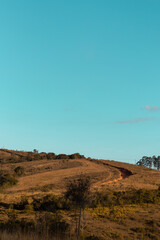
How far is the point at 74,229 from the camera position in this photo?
2025cm

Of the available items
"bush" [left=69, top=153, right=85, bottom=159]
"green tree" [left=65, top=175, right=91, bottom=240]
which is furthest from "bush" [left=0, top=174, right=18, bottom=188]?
"bush" [left=69, top=153, right=85, bottom=159]

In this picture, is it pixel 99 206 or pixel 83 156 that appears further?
pixel 83 156

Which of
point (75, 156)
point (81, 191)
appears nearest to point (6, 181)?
point (81, 191)

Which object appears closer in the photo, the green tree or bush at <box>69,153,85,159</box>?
the green tree

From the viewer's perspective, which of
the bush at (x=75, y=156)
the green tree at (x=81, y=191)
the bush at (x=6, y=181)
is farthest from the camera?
the bush at (x=75, y=156)

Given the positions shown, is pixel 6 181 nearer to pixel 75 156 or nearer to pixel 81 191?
pixel 81 191

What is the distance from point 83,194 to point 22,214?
12.2 metres

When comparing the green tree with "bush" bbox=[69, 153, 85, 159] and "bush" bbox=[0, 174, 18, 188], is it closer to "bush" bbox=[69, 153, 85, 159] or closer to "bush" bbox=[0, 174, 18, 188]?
"bush" bbox=[0, 174, 18, 188]

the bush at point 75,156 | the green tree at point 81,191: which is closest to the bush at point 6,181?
the green tree at point 81,191

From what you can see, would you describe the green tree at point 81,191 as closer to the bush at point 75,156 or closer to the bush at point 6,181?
the bush at point 6,181

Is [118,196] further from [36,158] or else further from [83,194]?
[36,158]

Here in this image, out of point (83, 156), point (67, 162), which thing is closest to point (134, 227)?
A: point (67, 162)

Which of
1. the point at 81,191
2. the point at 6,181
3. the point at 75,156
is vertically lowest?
the point at 6,181

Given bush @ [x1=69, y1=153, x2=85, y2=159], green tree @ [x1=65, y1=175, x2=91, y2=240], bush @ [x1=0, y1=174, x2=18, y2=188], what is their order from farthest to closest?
1. bush @ [x1=69, y1=153, x2=85, y2=159]
2. bush @ [x1=0, y1=174, x2=18, y2=188]
3. green tree @ [x1=65, y1=175, x2=91, y2=240]
